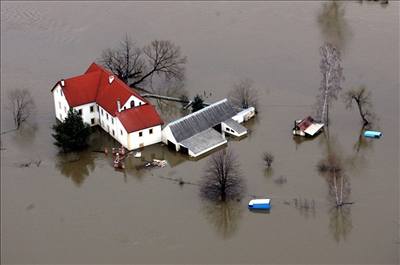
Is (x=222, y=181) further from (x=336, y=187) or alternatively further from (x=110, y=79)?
(x=110, y=79)

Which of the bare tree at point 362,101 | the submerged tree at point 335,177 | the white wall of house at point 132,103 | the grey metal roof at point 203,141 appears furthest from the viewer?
the bare tree at point 362,101

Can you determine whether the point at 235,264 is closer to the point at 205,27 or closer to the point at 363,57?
the point at 363,57

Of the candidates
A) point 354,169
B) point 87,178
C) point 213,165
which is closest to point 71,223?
point 87,178

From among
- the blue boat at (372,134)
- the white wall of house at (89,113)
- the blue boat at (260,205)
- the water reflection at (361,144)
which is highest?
the white wall of house at (89,113)

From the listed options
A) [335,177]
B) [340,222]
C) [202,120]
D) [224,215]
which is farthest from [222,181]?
[202,120]

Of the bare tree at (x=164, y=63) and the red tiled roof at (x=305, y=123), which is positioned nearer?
the red tiled roof at (x=305, y=123)

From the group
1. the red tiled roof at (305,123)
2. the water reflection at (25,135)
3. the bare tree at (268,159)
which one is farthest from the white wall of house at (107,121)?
the red tiled roof at (305,123)

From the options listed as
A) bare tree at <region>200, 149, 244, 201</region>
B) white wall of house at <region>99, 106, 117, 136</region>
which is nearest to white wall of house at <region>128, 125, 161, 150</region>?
white wall of house at <region>99, 106, 117, 136</region>

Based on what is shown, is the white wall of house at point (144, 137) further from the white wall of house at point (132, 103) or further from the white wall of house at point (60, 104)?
the white wall of house at point (60, 104)

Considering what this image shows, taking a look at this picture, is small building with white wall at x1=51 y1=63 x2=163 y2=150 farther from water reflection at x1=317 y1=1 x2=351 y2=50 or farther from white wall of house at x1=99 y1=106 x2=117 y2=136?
water reflection at x1=317 y1=1 x2=351 y2=50
